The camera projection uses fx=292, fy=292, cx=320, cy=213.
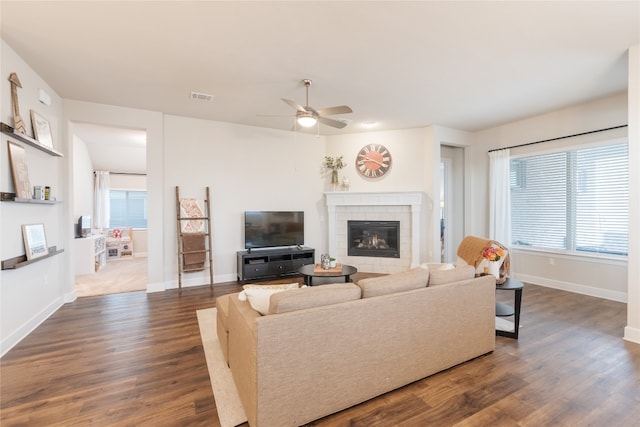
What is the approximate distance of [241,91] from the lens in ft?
13.1

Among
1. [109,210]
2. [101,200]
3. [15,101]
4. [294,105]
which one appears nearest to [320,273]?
[294,105]

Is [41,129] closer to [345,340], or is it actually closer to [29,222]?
[29,222]

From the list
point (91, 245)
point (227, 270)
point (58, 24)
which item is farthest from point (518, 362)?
point (91, 245)

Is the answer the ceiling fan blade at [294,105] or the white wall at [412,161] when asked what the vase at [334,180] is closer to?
the white wall at [412,161]

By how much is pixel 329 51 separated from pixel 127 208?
8.39 meters

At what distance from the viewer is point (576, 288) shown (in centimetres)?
469

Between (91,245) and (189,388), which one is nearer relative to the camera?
(189,388)

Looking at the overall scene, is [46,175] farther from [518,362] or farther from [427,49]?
[518,362]

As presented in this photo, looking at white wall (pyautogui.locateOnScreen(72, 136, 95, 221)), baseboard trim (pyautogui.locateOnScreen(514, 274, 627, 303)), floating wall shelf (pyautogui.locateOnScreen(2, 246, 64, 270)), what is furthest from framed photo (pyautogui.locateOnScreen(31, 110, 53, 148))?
baseboard trim (pyautogui.locateOnScreen(514, 274, 627, 303))

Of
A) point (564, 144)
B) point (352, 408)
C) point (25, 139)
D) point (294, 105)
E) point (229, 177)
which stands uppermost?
point (294, 105)

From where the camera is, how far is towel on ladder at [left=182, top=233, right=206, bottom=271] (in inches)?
197

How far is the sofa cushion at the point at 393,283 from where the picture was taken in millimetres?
2150

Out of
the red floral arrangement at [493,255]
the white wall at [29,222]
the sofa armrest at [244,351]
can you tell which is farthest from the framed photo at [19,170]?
the red floral arrangement at [493,255]

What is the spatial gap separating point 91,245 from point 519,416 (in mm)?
7482
